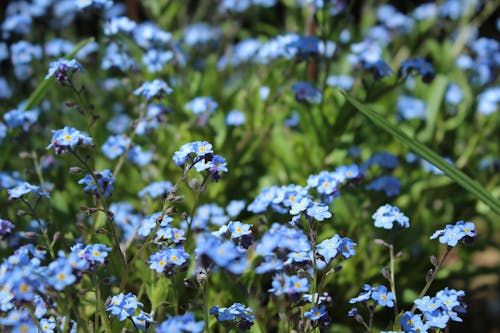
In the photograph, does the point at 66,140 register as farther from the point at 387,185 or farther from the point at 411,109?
the point at 411,109

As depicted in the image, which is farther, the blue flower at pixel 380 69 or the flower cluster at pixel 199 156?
the blue flower at pixel 380 69

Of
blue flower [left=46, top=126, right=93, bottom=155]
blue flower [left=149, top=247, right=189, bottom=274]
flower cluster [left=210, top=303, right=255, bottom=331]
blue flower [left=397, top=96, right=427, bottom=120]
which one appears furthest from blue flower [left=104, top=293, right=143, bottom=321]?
blue flower [left=397, top=96, right=427, bottom=120]

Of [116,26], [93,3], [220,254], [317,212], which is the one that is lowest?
[220,254]

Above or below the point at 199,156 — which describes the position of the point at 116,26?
above

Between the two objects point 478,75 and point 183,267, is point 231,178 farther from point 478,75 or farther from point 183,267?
point 478,75

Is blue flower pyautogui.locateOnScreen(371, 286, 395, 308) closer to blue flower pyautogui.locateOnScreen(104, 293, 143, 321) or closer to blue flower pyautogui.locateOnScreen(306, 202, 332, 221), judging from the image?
blue flower pyautogui.locateOnScreen(306, 202, 332, 221)

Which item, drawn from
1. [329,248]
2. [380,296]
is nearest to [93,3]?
[329,248]

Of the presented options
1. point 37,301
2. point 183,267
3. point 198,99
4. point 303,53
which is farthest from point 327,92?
point 37,301

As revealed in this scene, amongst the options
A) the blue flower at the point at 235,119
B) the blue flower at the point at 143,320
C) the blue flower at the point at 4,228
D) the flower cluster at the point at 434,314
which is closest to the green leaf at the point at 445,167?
the flower cluster at the point at 434,314

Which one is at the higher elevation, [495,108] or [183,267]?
[495,108]

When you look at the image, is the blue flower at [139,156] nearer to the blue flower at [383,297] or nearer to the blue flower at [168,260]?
the blue flower at [168,260]

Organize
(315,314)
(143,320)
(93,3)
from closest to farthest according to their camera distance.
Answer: (315,314) → (143,320) → (93,3)
